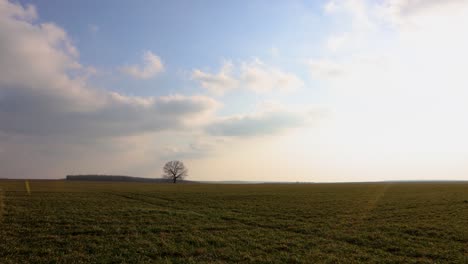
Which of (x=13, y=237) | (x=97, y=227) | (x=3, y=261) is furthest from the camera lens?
(x=97, y=227)

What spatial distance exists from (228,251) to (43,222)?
1684 centimetres

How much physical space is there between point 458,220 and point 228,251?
79.2ft

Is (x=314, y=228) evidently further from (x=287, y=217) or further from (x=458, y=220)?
(x=458, y=220)

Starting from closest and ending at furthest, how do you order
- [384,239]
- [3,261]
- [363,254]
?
[3,261], [363,254], [384,239]

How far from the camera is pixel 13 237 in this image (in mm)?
20453

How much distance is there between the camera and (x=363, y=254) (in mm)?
18234

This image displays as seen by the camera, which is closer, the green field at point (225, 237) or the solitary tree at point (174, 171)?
the green field at point (225, 237)

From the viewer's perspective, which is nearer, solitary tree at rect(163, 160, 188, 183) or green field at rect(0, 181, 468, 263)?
green field at rect(0, 181, 468, 263)

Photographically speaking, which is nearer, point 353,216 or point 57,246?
point 57,246

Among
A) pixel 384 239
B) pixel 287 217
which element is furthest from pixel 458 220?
pixel 287 217

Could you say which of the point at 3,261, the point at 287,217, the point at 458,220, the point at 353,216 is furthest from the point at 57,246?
the point at 458,220

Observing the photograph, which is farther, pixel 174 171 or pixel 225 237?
pixel 174 171

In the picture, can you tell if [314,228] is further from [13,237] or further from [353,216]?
[13,237]

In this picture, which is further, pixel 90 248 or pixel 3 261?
pixel 90 248
